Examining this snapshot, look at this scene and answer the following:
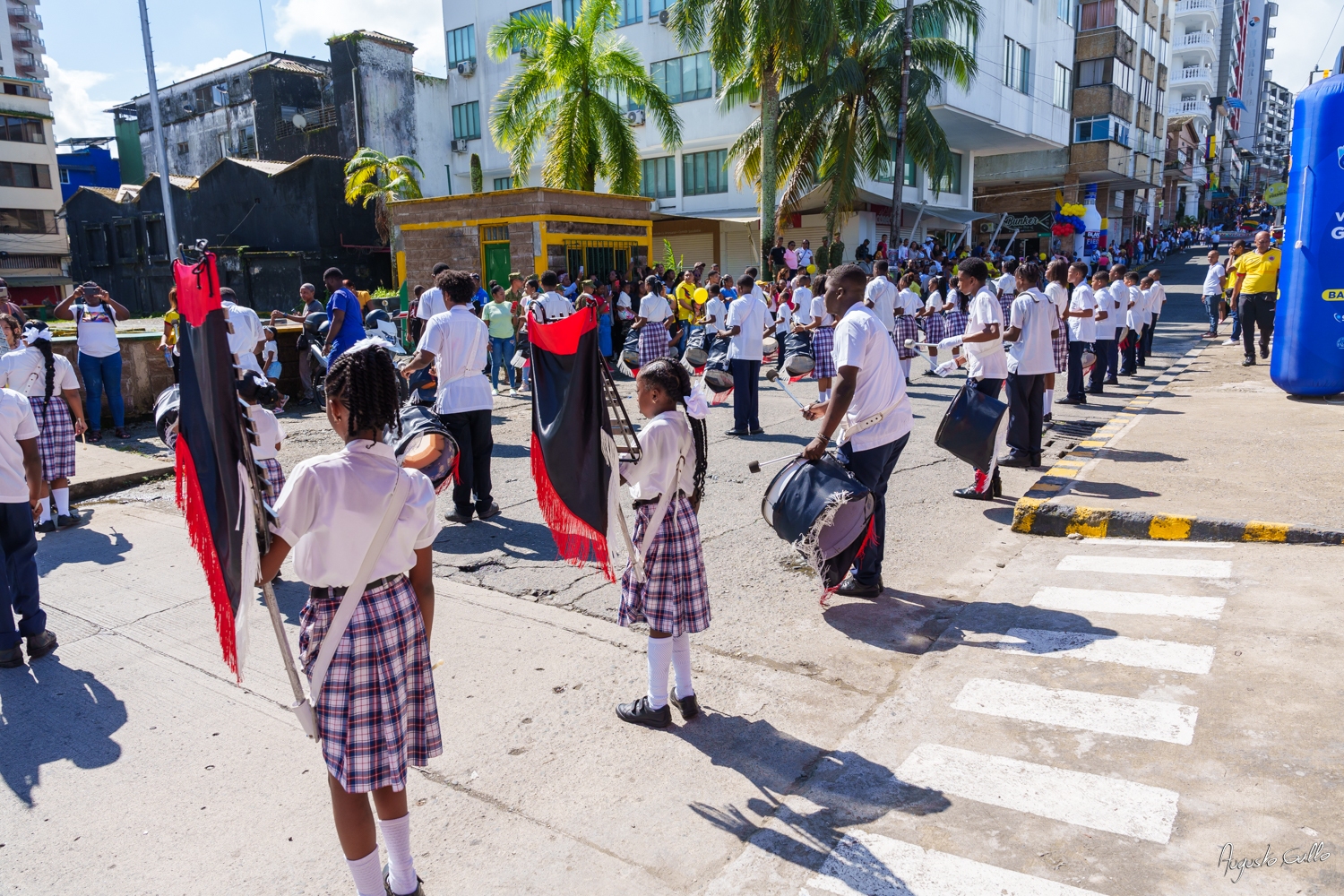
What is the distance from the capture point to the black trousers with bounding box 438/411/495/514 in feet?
22.5

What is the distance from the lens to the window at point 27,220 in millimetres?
50000

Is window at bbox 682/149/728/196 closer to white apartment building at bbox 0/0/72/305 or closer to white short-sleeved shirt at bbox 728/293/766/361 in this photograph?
white short-sleeved shirt at bbox 728/293/766/361

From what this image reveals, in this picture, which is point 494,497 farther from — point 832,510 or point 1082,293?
point 1082,293

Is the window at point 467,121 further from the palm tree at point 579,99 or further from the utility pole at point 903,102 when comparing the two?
the utility pole at point 903,102

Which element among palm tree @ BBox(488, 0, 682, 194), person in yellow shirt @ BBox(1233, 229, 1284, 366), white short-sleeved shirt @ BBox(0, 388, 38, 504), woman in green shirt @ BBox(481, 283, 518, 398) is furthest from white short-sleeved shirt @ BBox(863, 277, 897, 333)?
palm tree @ BBox(488, 0, 682, 194)

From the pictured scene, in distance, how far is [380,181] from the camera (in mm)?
30062

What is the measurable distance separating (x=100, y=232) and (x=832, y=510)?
43141mm

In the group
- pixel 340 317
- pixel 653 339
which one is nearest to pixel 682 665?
pixel 340 317

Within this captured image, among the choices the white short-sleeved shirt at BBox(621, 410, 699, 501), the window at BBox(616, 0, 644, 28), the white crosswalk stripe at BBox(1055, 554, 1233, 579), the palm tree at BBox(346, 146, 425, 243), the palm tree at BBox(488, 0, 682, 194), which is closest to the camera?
the white short-sleeved shirt at BBox(621, 410, 699, 501)

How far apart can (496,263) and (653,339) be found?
8.46 meters

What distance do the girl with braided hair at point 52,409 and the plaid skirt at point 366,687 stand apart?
16.8ft

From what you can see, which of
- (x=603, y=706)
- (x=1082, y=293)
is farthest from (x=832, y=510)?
(x=1082, y=293)

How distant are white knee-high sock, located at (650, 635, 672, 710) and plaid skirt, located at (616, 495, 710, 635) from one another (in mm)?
70

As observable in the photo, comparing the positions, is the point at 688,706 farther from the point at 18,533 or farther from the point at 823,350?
the point at 823,350
